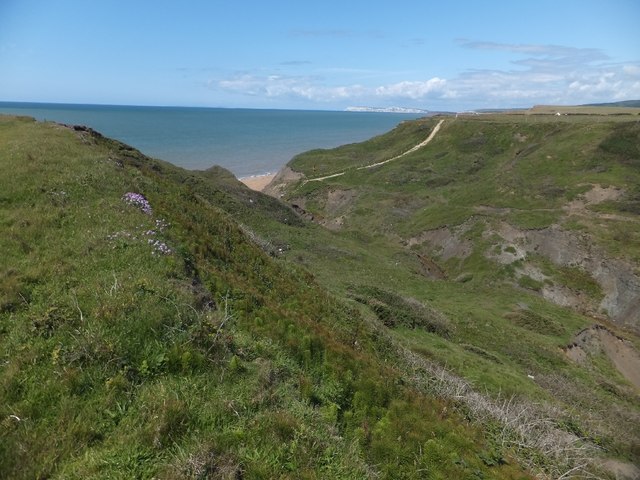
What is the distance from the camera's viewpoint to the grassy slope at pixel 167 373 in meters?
7.36

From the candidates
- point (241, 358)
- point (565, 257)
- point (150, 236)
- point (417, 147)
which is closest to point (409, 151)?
point (417, 147)

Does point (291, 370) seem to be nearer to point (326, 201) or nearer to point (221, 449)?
point (221, 449)

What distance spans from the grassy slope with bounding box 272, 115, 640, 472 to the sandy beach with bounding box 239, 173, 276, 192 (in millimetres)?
8586

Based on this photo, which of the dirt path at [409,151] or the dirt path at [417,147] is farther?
the dirt path at [417,147]

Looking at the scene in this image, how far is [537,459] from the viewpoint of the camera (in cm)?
1224

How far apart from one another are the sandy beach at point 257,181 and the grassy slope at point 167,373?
3405 inches

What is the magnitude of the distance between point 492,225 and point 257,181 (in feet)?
217

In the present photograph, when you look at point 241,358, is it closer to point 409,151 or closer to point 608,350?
point 608,350

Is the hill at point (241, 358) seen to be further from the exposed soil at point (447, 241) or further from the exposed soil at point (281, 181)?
the exposed soil at point (281, 181)

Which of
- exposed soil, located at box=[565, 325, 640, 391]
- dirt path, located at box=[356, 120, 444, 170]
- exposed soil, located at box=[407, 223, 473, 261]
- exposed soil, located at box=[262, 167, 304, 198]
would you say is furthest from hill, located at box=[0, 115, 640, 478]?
dirt path, located at box=[356, 120, 444, 170]

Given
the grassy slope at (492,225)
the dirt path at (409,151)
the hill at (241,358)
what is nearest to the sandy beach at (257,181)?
the grassy slope at (492,225)

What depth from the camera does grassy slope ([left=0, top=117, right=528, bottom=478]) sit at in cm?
736

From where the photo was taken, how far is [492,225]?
59.1 meters

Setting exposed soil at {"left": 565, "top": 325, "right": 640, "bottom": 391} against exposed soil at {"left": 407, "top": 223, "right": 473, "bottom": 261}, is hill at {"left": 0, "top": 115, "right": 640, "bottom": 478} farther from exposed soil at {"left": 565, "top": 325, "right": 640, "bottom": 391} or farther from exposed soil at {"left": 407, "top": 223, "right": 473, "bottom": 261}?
exposed soil at {"left": 407, "top": 223, "right": 473, "bottom": 261}
